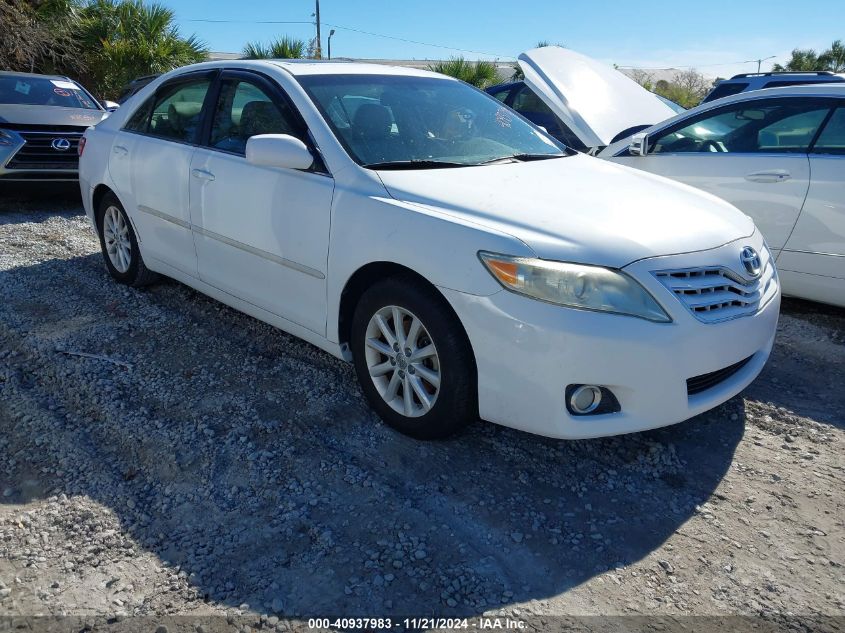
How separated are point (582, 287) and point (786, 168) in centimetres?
289

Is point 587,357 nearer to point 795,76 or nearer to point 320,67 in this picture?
point 320,67

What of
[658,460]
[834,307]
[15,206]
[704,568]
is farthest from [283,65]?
[15,206]

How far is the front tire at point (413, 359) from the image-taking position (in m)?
2.97

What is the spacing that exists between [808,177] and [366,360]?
10.8 feet

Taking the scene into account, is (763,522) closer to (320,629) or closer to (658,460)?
(658,460)

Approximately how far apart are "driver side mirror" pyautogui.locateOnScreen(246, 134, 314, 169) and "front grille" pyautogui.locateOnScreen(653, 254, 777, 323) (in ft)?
5.65

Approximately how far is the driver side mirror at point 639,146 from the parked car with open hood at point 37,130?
6.17 metres

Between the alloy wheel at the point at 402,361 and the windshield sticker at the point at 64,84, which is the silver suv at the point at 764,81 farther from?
the windshield sticker at the point at 64,84

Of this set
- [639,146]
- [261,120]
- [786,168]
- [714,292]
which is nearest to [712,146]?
[639,146]

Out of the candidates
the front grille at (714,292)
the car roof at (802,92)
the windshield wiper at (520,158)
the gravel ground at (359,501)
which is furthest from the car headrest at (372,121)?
the car roof at (802,92)

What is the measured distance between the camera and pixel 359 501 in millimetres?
2822

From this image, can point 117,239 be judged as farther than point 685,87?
No

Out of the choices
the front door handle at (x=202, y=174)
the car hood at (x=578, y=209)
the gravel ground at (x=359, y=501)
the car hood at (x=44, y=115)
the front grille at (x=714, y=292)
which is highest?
the car hood at (x=578, y=209)

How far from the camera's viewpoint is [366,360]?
3361 mm
